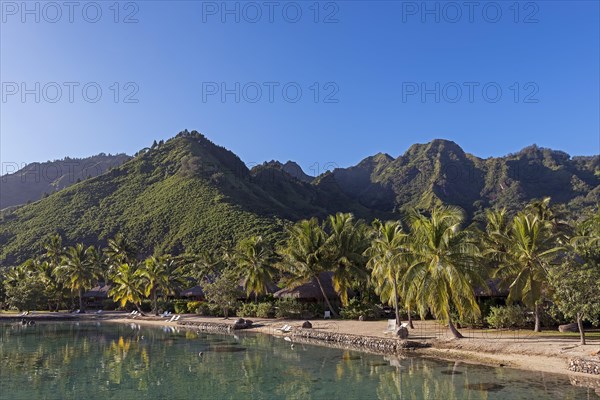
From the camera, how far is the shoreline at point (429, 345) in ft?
55.7

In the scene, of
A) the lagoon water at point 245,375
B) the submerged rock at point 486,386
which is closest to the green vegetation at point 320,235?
the lagoon water at point 245,375

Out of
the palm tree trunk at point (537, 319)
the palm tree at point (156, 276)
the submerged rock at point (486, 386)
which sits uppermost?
the palm tree at point (156, 276)

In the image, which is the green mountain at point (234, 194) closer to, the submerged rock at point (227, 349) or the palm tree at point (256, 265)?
the palm tree at point (256, 265)

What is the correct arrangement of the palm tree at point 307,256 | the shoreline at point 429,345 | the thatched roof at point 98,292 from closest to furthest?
the shoreline at point 429,345 → the palm tree at point 307,256 → the thatched roof at point 98,292

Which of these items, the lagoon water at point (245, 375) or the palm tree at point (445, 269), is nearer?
the lagoon water at point (245, 375)

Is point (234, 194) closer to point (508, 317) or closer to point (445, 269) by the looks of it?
point (508, 317)

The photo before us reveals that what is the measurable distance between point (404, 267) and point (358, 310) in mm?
8557

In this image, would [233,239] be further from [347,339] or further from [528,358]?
[528,358]

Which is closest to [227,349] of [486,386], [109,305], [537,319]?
[486,386]

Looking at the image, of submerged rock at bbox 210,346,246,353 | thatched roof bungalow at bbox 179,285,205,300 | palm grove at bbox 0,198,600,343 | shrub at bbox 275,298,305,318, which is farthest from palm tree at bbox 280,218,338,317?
thatched roof bungalow at bbox 179,285,205,300

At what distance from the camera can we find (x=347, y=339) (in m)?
25.8

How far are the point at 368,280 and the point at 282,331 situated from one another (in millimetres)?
7068

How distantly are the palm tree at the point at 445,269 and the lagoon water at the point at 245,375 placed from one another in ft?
9.46

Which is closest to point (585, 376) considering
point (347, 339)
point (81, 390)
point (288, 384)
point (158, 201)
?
point (288, 384)
